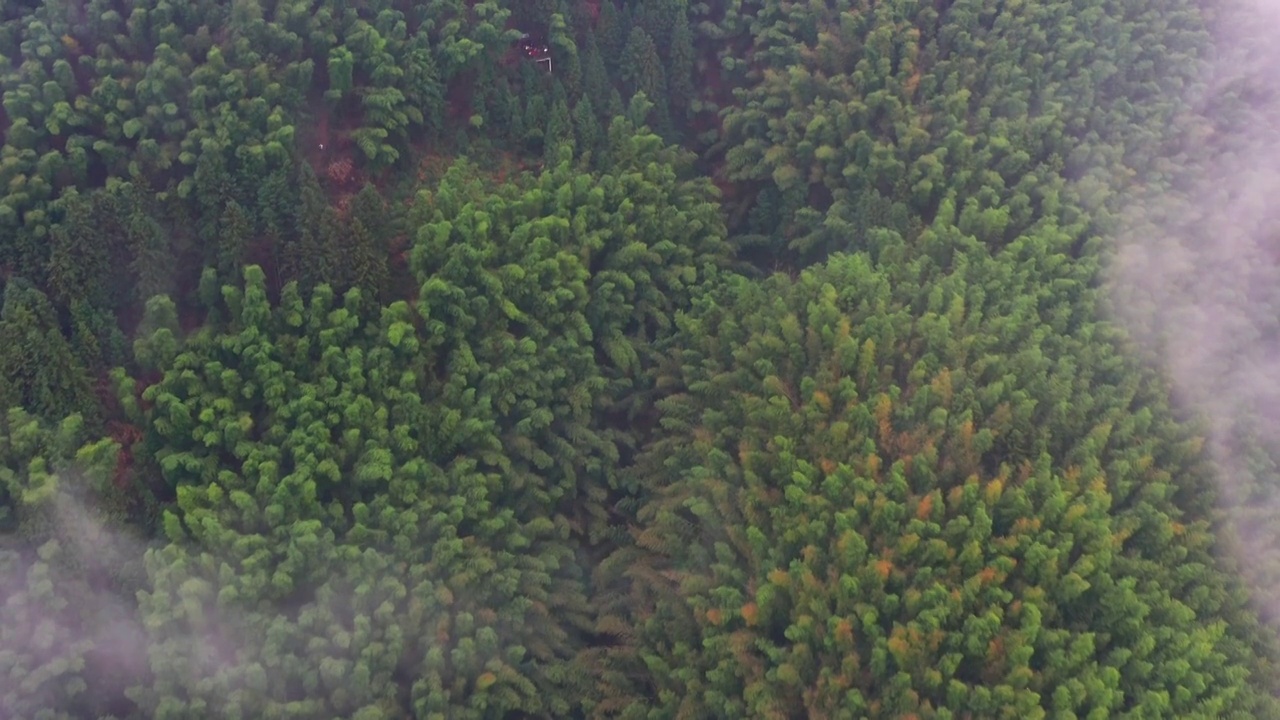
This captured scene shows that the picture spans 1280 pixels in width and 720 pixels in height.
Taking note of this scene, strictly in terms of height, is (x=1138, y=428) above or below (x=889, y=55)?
below

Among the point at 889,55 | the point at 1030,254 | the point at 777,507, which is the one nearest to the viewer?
the point at 777,507

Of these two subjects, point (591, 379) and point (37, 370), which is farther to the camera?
point (591, 379)

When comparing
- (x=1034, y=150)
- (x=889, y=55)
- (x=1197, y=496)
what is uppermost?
(x=889, y=55)

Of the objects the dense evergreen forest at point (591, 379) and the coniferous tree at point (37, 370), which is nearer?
the dense evergreen forest at point (591, 379)

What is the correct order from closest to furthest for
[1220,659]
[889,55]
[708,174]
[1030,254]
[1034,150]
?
[1220,659], [1030,254], [1034,150], [889,55], [708,174]

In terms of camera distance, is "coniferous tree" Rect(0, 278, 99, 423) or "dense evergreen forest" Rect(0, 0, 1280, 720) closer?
"dense evergreen forest" Rect(0, 0, 1280, 720)

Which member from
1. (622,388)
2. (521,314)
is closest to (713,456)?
(622,388)

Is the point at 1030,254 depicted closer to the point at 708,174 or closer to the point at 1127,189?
the point at 1127,189

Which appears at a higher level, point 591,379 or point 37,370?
point 37,370
